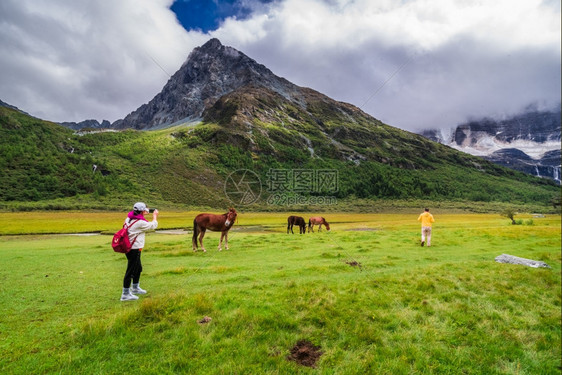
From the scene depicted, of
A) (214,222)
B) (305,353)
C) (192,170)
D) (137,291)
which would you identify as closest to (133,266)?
(137,291)

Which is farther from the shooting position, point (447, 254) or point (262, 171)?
point (262, 171)

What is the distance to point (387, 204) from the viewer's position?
137625mm

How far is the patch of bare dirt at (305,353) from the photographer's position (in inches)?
228

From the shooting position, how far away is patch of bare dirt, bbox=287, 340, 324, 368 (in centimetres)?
579

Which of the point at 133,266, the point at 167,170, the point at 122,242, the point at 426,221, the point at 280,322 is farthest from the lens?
the point at 167,170

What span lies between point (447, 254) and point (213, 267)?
50.4 feet

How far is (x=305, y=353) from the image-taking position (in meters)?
6.09

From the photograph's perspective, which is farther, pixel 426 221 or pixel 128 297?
pixel 426 221

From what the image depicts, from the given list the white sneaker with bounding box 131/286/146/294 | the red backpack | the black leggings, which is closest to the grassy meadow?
the white sneaker with bounding box 131/286/146/294

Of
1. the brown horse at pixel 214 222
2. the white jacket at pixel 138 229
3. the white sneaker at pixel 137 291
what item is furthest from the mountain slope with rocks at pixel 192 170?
the white jacket at pixel 138 229

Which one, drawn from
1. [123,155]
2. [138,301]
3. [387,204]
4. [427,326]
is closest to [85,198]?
[123,155]

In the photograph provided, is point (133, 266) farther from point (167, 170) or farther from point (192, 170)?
point (192, 170)

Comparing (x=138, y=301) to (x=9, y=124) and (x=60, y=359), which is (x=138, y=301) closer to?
(x=60, y=359)

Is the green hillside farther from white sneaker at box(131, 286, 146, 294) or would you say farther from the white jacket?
the white jacket
